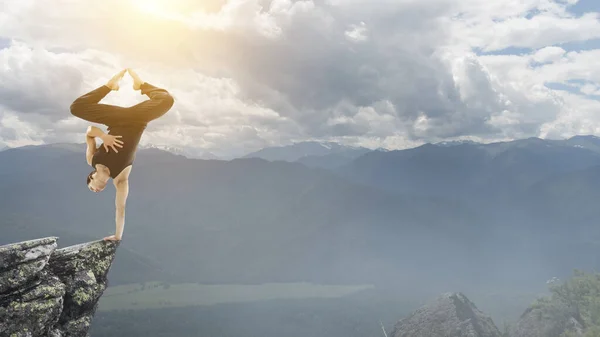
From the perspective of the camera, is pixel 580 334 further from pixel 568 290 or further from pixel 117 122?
pixel 117 122

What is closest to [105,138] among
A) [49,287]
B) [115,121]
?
[115,121]

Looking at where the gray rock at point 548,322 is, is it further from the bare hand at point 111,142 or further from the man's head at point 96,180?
the bare hand at point 111,142

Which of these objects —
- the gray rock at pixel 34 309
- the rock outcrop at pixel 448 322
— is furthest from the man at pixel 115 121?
the rock outcrop at pixel 448 322

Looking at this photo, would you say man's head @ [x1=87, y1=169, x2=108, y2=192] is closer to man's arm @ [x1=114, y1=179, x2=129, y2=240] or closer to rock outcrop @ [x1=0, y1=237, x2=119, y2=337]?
man's arm @ [x1=114, y1=179, x2=129, y2=240]

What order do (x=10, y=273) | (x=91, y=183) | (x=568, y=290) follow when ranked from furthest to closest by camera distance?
(x=568, y=290) < (x=91, y=183) < (x=10, y=273)

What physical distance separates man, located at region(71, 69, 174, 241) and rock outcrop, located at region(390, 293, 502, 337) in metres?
48.8

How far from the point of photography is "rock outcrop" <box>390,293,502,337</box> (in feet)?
169

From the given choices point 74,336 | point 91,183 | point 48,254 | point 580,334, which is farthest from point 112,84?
point 580,334

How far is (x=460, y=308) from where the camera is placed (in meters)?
55.8

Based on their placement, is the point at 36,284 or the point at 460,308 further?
the point at 460,308

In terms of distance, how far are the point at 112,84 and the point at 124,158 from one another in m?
1.91

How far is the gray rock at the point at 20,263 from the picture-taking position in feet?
34.4

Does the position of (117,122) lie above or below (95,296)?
above

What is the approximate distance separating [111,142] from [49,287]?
4187 mm
